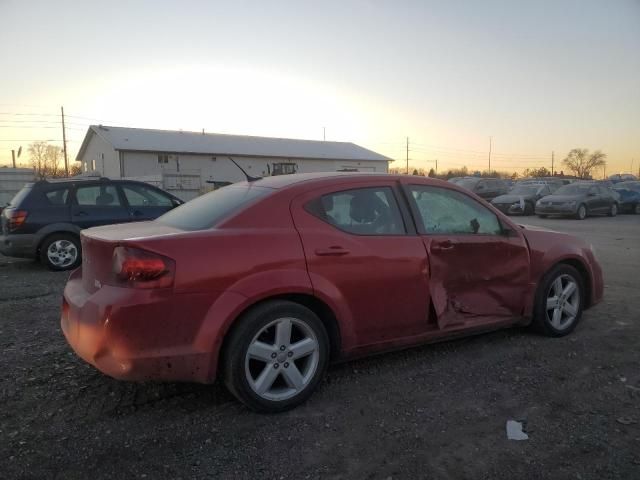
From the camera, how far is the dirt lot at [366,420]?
8.77 feet

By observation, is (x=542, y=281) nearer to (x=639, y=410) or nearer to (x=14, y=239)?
(x=639, y=410)

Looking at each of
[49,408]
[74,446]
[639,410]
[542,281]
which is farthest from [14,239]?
[639,410]

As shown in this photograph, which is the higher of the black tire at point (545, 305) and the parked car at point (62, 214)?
the parked car at point (62, 214)

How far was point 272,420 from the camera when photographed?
10.4ft

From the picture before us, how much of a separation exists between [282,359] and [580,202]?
66.8 ft

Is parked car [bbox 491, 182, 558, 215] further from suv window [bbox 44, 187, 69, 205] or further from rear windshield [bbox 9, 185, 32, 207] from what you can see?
rear windshield [bbox 9, 185, 32, 207]

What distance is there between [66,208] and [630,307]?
27.6 feet

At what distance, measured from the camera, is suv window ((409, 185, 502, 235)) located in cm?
399

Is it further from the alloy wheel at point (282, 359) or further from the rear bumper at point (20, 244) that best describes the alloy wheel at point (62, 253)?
the alloy wheel at point (282, 359)

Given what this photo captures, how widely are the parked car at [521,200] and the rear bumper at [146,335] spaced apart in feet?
70.2

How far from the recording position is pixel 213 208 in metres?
3.66

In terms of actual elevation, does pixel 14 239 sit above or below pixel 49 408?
above

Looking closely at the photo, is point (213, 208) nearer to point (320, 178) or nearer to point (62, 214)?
point (320, 178)

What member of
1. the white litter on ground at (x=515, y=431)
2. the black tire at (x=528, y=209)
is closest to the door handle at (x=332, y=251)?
the white litter on ground at (x=515, y=431)
